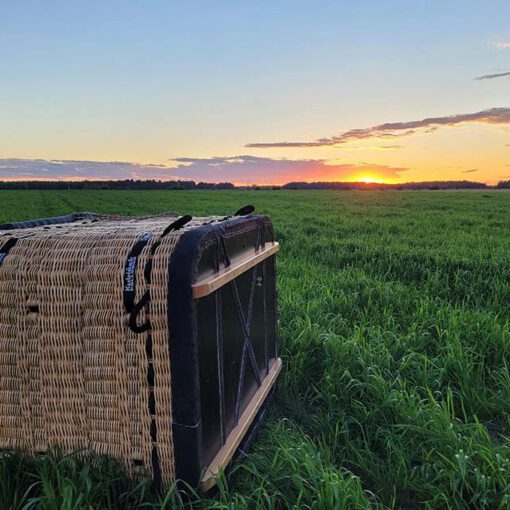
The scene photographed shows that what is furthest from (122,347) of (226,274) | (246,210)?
(246,210)

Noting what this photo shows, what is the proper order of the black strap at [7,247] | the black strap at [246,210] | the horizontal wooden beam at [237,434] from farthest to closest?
the black strap at [246,210]
the black strap at [7,247]
the horizontal wooden beam at [237,434]

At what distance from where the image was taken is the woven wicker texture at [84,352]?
182 cm

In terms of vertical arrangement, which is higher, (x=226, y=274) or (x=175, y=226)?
(x=175, y=226)

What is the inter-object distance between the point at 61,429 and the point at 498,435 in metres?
2.32

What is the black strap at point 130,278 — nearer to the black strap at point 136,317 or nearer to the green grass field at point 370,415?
the black strap at point 136,317

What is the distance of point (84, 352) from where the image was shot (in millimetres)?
1909

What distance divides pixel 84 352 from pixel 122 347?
179 millimetres

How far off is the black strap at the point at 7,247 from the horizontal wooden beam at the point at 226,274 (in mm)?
856

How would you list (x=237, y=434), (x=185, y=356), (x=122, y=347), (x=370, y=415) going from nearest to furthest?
(x=185, y=356), (x=122, y=347), (x=237, y=434), (x=370, y=415)

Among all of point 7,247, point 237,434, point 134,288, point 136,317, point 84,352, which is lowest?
point 237,434

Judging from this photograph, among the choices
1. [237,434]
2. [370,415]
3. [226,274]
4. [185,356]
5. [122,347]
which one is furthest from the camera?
[370,415]

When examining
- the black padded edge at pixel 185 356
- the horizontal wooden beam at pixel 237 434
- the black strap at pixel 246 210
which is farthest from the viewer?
the black strap at pixel 246 210

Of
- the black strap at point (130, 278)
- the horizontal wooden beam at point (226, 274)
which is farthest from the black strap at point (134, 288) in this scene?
the horizontal wooden beam at point (226, 274)

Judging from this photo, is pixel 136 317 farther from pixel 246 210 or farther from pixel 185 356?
pixel 246 210
